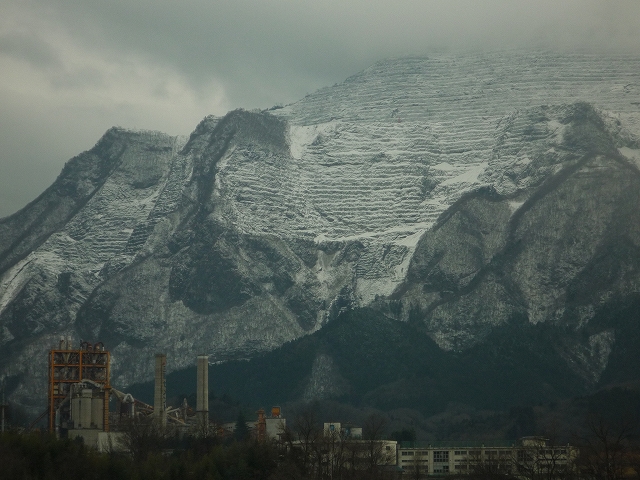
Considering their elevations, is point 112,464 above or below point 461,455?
above

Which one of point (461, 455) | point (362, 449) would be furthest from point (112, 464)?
point (461, 455)

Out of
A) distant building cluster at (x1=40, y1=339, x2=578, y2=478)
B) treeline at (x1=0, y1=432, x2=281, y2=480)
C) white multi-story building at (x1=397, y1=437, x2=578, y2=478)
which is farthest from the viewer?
white multi-story building at (x1=397, y1=437, x2=578, y2=478)

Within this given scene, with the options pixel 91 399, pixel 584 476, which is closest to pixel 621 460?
pixel 584 476

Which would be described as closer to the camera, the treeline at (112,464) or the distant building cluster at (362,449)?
the treeline at (112,464)

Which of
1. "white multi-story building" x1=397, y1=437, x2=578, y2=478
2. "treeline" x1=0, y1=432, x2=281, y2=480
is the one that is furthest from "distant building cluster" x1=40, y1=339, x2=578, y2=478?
"treeline" x1=0, y1=432, x2=281, y2=480

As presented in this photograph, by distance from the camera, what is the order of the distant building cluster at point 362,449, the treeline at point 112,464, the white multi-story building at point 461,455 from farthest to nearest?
the white multi-story building at point 461,455
the distant building cluster at point 362,449
the treeline at point 112,464

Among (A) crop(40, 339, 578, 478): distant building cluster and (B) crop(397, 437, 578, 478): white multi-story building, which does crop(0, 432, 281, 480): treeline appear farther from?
(B) crop(397, 437, 578, 478): white multi-story building

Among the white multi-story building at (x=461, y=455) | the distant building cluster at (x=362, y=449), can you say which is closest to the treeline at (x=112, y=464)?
the distant building cluster at (x=362, y=449)

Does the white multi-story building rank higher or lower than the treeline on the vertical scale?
lower

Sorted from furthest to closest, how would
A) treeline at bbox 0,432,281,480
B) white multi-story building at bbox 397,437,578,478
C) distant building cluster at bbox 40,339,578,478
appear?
1. white multi-story building at bbox 397,437,578,478
2. distant building cluster at bbox 40,339,578,478
3. treeline at bbox 0,432,281,480

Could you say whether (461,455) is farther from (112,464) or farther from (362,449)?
(112,464)

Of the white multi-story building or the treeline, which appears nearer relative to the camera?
the treeline

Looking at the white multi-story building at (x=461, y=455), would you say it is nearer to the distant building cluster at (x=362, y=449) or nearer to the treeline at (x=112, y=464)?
the distant building cluster at (x=362, y=449)
